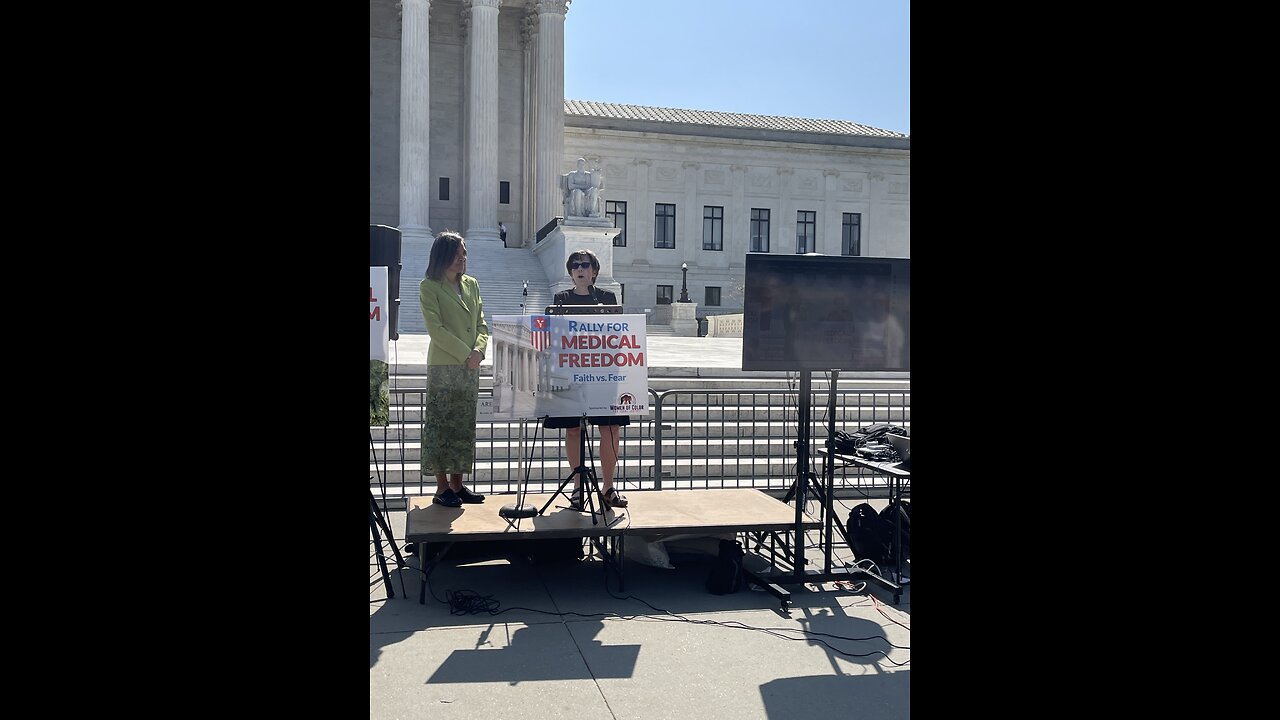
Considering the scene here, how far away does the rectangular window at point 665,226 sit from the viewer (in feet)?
165

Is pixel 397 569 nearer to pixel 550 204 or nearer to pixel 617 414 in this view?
pixel 617 414

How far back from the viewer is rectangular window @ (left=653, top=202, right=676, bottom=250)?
50.4 meters

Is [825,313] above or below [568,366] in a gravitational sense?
above

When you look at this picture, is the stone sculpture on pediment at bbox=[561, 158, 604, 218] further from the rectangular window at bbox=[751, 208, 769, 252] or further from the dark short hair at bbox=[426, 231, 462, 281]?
the dark short hair at bbox=[426, 231, 462, 281]

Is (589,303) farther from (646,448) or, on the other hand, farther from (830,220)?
(830,220)

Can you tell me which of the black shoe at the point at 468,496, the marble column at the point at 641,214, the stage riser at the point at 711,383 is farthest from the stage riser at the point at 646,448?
the marble column at the point at 641,214

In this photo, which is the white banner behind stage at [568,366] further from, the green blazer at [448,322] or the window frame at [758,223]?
the window frame at [758,223]

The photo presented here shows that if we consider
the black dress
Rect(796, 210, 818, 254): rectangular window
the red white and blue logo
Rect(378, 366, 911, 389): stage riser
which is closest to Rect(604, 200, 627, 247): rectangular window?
Rect(796, 210, 818, 254): rectangular window

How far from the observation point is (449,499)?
6336 mm

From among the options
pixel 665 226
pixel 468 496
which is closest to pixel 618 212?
pixel 665 226

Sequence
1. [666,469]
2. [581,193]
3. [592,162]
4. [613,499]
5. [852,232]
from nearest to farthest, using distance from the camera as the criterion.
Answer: [613,499] < [666,469] < [581,193] < [592,162] < [852,232]

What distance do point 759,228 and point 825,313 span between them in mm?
46997
